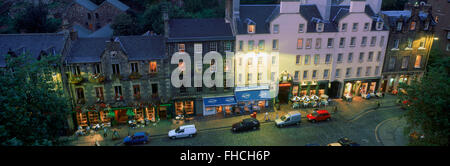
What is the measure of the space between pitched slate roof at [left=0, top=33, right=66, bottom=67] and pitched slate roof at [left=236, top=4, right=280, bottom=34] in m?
24.2

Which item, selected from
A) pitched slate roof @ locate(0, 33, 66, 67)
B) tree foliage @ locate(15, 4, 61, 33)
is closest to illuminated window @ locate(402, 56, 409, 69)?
pitched slate roof @ locate(0, 33, 66, 67)

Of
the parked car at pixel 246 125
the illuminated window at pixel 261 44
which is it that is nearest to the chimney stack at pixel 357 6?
the illuminated window at pixel 261 44

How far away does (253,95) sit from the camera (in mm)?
40062

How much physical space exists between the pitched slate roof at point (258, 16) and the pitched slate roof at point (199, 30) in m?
2.04

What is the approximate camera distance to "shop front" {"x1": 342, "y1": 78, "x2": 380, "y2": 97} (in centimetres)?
4575

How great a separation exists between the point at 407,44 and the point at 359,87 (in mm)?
10798

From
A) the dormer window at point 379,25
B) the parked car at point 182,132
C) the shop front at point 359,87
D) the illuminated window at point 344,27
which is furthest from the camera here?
the shop front at point 359,87

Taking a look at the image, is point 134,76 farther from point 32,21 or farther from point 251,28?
point 32,21

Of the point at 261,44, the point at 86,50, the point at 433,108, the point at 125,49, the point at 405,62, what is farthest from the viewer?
the point at 405,62

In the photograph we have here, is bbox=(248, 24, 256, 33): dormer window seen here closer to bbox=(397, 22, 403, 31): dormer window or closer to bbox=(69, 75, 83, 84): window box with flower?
bbox=(69, 75, 83, 84): window box with flower

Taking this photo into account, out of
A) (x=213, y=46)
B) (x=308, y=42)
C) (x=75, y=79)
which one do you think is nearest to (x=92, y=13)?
(x=75, y=79)

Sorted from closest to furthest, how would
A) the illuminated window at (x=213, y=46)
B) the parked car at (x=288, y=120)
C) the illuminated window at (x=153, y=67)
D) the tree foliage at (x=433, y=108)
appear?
the tree foliage at (x=433, y=108), the illuminated window at (x=153, y=67), the parked car at (x=288, y=120), the illuminated window at (x=213, y=46)

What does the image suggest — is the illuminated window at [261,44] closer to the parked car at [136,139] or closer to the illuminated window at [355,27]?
the illuminated window at [355,27]

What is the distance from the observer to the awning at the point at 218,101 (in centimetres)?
3791
